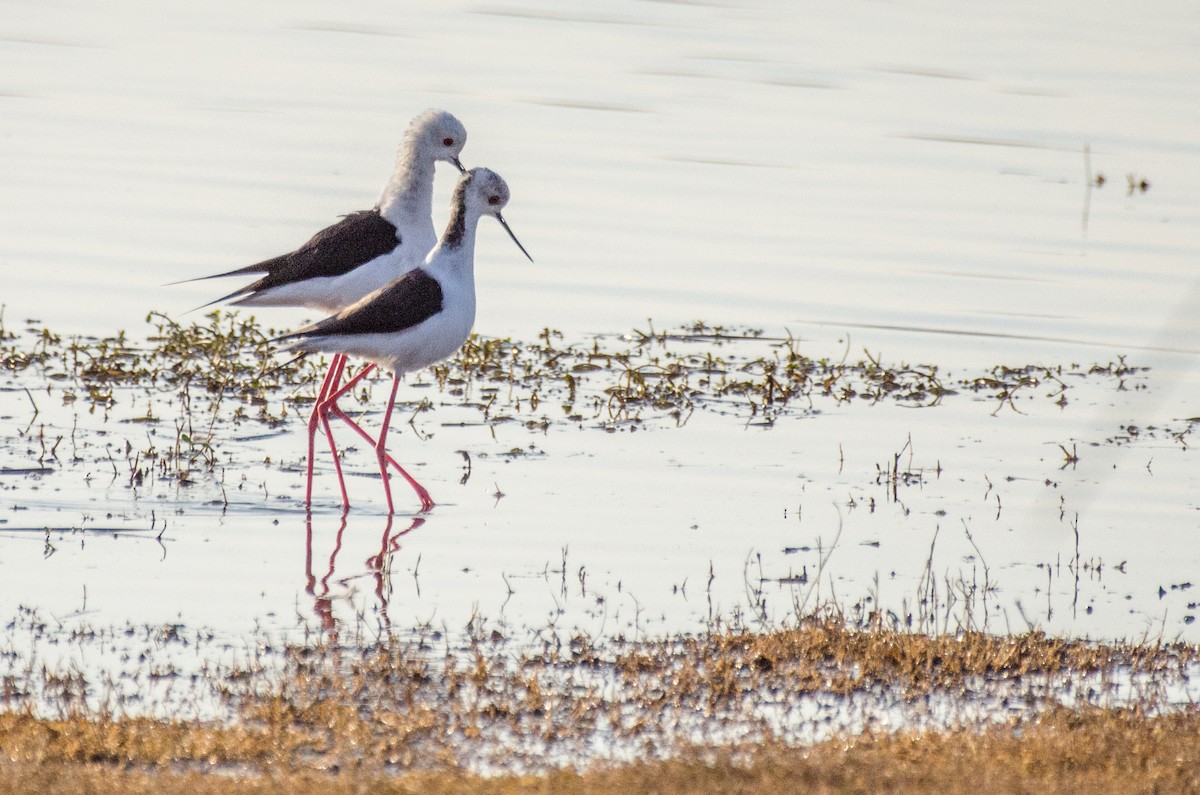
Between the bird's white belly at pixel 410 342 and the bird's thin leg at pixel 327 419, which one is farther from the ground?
the bird's white belly at pixel 410 342

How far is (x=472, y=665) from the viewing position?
629cm

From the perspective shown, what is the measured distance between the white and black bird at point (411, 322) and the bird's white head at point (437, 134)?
1.15 meters

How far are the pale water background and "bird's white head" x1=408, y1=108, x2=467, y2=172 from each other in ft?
4.86

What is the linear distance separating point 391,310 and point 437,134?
78.3 inches

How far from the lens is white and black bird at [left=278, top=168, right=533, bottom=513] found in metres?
8.41

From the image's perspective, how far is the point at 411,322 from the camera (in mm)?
8516

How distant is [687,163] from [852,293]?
5120 millimetres

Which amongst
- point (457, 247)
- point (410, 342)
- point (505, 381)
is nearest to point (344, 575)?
point (410, 342)

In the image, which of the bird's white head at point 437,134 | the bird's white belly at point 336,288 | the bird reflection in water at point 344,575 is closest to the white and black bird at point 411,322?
the bird reflection in water at point 344,575

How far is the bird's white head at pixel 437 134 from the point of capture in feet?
33.2

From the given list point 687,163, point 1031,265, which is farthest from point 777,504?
point 687,163

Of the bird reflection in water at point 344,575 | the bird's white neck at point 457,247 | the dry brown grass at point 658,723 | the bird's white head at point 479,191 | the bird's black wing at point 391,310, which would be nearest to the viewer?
the dry brown grass at point 658,723

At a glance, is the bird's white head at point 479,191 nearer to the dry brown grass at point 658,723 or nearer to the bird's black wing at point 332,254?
the bird's black wing at point 332,254

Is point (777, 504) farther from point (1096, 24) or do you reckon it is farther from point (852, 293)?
point (1096, 24)
